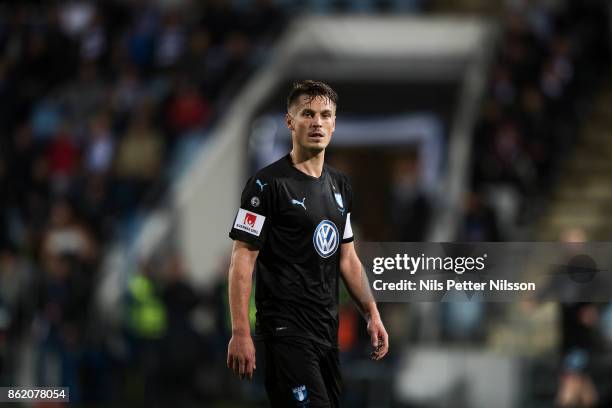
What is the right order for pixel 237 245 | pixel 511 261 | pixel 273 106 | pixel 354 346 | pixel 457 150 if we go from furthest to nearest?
pixel 273 106
pixel 457 150
pixel 354 346
pixel 511 261
pixel 237 245

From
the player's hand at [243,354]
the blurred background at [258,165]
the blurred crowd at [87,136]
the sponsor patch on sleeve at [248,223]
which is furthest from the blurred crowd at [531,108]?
the player's hand at [243,354]

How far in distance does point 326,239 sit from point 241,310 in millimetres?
570

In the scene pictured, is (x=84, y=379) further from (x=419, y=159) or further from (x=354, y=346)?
(x=419, y=159)

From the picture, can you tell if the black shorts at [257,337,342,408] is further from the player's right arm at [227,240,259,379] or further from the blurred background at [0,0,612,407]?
the blurred background at [0,0,612,407]

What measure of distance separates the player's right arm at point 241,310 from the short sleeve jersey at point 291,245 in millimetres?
75

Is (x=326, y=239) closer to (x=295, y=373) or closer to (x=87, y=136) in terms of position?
(x=295, y=373)

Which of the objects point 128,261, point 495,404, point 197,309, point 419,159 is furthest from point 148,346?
point 419,159

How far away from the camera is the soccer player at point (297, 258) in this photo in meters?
6.75

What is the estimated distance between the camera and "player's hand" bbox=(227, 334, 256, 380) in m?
6.51

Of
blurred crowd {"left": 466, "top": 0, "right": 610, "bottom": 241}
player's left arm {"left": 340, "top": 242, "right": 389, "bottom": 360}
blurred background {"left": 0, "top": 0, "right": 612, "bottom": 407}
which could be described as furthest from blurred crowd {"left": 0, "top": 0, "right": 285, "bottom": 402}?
player's left arm {"left": 340, "top": 242, "right": 389, "bottom": 360}

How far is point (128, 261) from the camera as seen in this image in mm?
16703

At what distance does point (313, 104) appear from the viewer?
6.79 meters

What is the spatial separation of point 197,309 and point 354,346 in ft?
6.03

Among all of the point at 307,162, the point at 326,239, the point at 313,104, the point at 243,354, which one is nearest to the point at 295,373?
the point at 243,354
